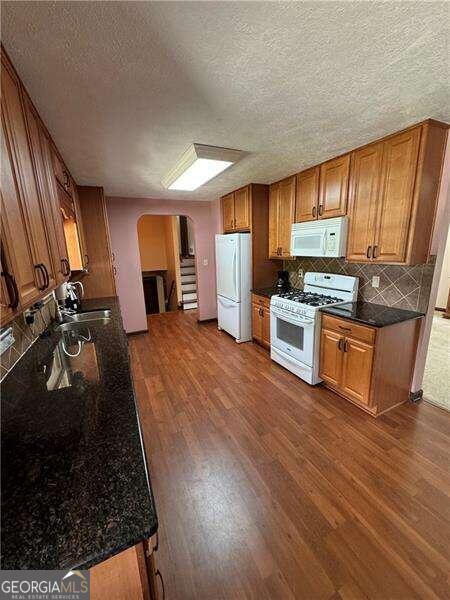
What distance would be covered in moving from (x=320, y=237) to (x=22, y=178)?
8.25ft

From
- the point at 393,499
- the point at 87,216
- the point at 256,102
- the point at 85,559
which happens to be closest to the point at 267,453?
the point at 393,499

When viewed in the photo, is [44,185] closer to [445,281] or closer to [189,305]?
[189,305]

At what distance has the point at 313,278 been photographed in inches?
128

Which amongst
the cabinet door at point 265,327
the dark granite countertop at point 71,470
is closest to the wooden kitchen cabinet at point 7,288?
the dark granite countertop at point 71,470

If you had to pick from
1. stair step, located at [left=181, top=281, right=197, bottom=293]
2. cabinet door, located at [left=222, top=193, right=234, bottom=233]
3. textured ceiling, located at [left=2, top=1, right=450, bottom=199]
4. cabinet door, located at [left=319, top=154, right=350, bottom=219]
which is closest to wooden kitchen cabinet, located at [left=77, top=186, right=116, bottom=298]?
textured ceiling, located at [left=2, top=1, right=450, bottom=199]

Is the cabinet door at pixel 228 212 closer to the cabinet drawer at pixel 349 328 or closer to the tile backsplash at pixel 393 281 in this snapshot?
the tile backsplash at pixel 393 281

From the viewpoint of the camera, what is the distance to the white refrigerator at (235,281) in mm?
3652

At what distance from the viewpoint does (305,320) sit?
8.56ft

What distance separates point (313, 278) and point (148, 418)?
2514mm

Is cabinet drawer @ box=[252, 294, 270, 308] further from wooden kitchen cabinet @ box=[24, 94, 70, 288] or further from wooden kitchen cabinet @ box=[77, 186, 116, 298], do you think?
wooden kitchen cabinet @ box=[24, 94, 70, 288]

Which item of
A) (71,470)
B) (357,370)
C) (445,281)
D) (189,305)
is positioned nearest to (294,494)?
(357,370)

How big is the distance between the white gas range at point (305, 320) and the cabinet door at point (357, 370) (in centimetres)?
33

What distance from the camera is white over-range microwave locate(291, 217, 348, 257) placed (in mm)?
2506

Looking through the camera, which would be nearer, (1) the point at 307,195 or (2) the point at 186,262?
(1) the point at 307,195
